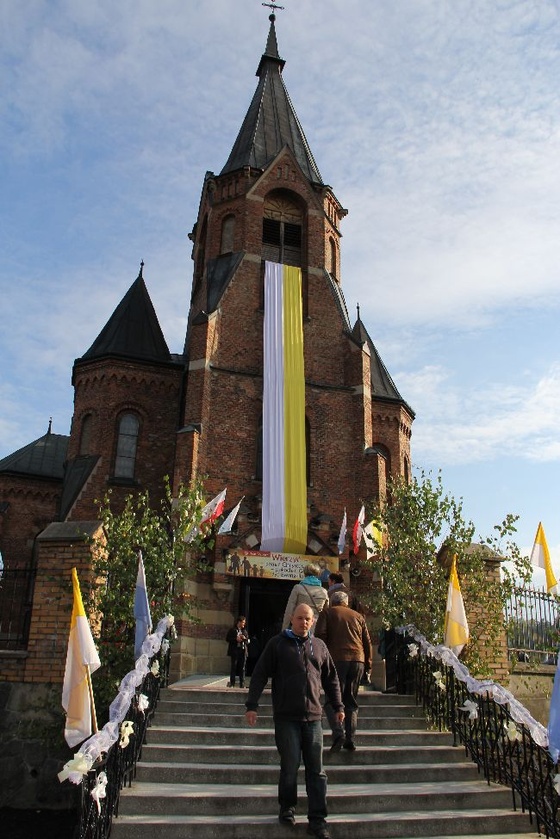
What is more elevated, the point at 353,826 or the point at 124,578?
the point at 124,578

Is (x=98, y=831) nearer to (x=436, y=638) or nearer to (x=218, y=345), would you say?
(x=436, y=638)

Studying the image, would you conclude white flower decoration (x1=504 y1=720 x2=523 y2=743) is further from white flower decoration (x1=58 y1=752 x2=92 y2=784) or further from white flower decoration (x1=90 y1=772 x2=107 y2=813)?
white flower decoration (x1=58 y1=752 x2=92 y2=784)

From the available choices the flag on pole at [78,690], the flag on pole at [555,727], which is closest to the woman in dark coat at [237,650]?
the flag on pole at [78,690]

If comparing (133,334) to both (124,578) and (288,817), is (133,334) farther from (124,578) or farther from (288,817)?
(288,817)

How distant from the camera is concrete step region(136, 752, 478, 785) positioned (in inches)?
284

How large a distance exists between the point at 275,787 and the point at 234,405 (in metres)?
13.8

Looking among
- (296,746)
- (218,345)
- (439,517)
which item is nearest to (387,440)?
(218,345)

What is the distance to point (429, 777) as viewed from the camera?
305 inches


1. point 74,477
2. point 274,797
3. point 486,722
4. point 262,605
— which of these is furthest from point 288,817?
point 74,477

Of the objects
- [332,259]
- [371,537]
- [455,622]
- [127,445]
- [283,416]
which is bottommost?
[455,622]

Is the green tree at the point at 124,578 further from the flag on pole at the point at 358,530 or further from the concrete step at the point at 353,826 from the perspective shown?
the flag on pole at the point at 358,530

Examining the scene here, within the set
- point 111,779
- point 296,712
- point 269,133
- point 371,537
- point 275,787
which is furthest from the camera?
point 269,133

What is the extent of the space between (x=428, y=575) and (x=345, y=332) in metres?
11.8

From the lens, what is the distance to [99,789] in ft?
18.5
